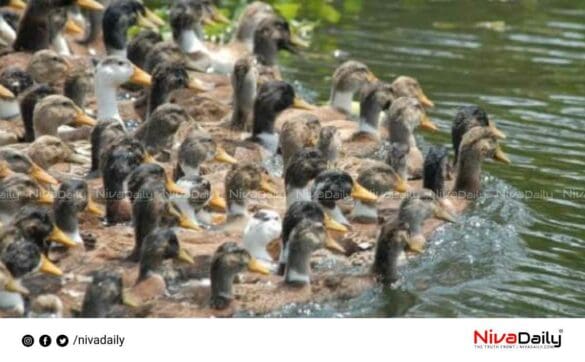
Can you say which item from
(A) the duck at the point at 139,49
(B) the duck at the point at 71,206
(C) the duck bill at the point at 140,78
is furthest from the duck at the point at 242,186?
(A) the duck at the point at 139,49

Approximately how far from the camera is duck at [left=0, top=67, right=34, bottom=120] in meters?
17.3

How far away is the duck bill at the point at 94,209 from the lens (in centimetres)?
1484

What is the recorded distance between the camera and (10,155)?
15.4 meters

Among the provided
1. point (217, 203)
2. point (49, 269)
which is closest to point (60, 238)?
point (49, 269)

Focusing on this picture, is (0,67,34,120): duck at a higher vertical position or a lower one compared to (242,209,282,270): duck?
lower

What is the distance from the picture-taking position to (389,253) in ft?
46.3

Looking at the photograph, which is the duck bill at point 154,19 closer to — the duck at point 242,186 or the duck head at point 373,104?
the duck head at point 373,104

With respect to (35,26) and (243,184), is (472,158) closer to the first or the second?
(243,184)

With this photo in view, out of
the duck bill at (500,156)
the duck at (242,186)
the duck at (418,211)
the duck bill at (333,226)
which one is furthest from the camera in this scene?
the duck bill at (500,156)

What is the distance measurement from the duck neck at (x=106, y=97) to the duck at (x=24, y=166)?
7.07ft
